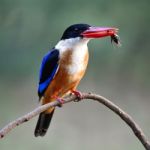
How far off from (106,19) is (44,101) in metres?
2.96

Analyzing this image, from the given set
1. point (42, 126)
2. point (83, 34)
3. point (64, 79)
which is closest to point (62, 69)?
point (64, 79)

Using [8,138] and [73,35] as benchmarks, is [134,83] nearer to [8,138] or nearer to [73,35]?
[8,138]

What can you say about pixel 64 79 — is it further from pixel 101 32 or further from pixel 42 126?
pixel 101 32

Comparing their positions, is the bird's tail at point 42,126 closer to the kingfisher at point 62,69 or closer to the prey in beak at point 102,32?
the kingfisher at point 62,69

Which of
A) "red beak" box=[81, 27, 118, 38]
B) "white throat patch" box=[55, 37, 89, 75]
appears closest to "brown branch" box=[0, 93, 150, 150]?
"red beak" box=[81, 27, 118, 38]

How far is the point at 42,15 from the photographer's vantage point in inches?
207

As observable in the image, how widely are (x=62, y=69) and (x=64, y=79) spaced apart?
1.0 inches

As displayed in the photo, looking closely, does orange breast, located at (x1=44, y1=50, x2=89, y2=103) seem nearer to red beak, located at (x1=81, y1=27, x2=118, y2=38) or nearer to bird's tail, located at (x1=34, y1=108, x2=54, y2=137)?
bird's tail, located at (x1=34, y1=108, x2=54, y2=137)

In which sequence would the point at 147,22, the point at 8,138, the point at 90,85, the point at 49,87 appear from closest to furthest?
1. the point at 49,87
2. the point at 8,138
3. the point at 90,85
4. the point at 147,22

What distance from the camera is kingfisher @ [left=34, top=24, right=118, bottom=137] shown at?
1.85 m

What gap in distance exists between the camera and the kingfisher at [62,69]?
185 cm

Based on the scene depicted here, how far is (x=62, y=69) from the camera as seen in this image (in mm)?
1930

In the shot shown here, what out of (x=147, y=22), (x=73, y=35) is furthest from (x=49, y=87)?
(x=147, y=22)

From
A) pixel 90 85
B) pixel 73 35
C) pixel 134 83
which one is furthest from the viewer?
pixel 134 83
